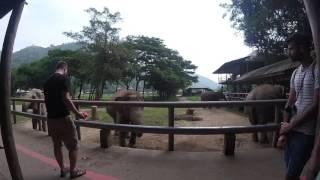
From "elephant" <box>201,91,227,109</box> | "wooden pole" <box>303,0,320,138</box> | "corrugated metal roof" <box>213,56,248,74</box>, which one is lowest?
"elephant" <box>201,91,227,109</box>

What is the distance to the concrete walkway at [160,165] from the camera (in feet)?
18.5

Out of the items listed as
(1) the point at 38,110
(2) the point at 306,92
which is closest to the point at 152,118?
(1) the point at 38,110

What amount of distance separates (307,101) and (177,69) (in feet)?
221

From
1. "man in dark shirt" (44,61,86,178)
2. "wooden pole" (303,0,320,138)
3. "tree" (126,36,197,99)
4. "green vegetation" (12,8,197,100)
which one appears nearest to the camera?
"wooden pole" (303,0,320,138)

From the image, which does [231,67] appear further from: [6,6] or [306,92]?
[6,6]

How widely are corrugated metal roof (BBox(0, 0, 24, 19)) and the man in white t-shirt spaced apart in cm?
224

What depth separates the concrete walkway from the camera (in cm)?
564

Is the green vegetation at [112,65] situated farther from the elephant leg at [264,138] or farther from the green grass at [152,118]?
the elephant leg at [264,138]

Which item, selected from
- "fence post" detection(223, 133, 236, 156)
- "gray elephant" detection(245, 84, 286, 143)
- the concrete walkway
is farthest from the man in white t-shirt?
"gray elephant" detection(245, 84, 286, 143)

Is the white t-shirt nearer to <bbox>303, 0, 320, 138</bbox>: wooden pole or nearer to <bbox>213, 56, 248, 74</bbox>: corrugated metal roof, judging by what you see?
<bbox>303, 0, 320, 138</bbox>: wooden pole

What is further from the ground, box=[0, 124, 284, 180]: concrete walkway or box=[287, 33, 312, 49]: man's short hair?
box=[287, 33, 312, 49]: man's short hair

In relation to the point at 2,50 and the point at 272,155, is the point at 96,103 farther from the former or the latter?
the point at 2,50

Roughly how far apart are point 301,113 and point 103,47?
144ft

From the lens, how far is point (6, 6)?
3316mm
